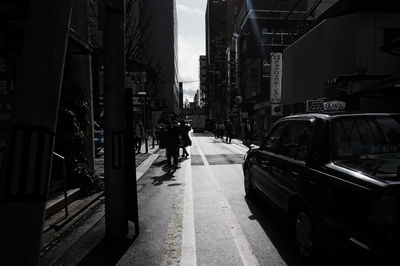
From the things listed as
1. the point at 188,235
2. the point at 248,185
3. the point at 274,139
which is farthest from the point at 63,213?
the point at 274,139

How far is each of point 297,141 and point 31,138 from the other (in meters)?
3.35

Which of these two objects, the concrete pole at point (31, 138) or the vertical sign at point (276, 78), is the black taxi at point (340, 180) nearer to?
the concrete pole at point (31, 138)

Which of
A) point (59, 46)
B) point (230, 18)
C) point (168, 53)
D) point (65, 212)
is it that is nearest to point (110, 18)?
point (59, 46)

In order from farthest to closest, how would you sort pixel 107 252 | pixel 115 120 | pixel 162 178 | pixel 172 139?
pixel 172 139 < pixel 162 178 < pixel 115 120 < pixel 107 252

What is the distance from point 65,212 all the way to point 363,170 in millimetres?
4729

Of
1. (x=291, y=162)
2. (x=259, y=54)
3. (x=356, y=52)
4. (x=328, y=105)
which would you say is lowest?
(x=291, y=162)

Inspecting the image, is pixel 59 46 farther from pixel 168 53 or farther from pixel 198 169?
pixel 168 53

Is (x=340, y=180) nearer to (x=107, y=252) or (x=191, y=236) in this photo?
(x=191, y=236)

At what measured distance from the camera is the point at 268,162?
5.30 metres

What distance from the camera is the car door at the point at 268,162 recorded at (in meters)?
5.07

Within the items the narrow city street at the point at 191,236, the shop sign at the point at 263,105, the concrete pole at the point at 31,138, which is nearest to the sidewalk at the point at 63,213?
the narrow city street at the point at 191,236

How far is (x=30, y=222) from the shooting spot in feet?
6.32

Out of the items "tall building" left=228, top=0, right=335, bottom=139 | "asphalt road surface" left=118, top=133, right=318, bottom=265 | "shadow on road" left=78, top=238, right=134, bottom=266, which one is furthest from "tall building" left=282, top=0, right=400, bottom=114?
"tall building" left=228, top=0, right=335, bottom=139

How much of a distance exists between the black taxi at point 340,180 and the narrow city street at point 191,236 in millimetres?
476
